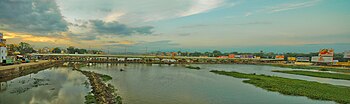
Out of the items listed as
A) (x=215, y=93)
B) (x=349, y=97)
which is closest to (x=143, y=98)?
(x=215, y=93)

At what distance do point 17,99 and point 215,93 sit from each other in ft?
56.9

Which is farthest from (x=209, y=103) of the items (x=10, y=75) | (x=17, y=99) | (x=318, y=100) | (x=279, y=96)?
(x=10, y=75)

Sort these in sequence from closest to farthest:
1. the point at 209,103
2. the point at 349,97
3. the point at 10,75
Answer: the point at 209,103
the point at 349,97
the point at 10,75

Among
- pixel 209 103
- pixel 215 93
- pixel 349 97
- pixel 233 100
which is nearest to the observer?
pixel 209 103

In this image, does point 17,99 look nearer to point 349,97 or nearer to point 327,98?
point 327,98

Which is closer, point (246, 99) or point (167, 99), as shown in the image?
point (167, 99)

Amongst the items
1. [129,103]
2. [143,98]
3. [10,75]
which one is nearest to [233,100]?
[143,98]

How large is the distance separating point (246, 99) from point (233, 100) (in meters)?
1.44

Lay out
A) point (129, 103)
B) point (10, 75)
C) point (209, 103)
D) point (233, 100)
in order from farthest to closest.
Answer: point (10, 75) → point (233, 100) → point (209, 103) → point (129, 103)

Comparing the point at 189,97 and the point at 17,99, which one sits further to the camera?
the point at 189,97

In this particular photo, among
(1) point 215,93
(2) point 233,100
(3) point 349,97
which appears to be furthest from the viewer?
(1) point 215,93

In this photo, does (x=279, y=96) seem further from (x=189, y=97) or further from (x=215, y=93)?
(x=189, y=97)

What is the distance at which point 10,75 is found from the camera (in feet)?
92.0

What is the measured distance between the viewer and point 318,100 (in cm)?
1814
